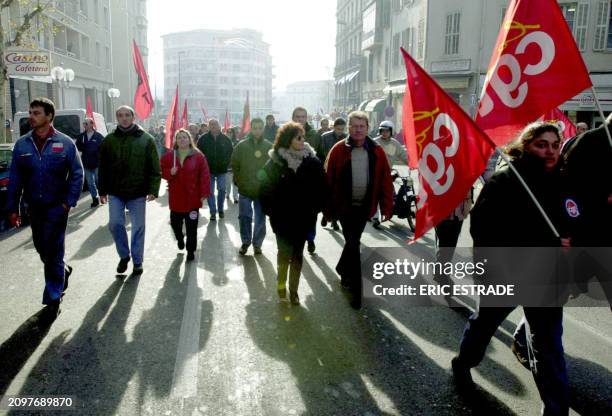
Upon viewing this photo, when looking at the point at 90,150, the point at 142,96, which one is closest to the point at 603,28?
the point at 142,96

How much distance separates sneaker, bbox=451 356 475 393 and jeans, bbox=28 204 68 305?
3.57 meters

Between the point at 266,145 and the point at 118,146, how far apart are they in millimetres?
2266

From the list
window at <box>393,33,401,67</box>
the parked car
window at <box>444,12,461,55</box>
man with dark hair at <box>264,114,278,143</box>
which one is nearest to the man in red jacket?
the parked car

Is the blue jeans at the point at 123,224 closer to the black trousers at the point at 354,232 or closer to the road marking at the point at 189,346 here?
the road marking at the point at 189,346

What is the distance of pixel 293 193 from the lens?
529cm

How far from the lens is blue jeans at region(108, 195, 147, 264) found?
6.33 meters

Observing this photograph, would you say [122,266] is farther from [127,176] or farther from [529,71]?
[529,71]

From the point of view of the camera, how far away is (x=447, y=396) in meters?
3.60

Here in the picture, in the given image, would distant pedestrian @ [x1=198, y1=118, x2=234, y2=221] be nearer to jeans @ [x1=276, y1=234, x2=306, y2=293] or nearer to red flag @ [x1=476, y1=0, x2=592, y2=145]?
jeans @ [x1=276, y1=234, x2=306, y2=293]

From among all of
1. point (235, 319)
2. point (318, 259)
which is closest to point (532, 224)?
point (235, 319)

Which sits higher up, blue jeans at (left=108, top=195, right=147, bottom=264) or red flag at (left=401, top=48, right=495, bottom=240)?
red flag at (left=401, top=48, right=495, bottom=240)

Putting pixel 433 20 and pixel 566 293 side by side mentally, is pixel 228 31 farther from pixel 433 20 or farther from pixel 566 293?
pixel 566 293

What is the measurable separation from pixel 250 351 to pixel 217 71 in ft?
415

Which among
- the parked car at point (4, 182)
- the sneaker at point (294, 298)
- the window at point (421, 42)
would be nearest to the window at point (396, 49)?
the window at point (421, 42)
